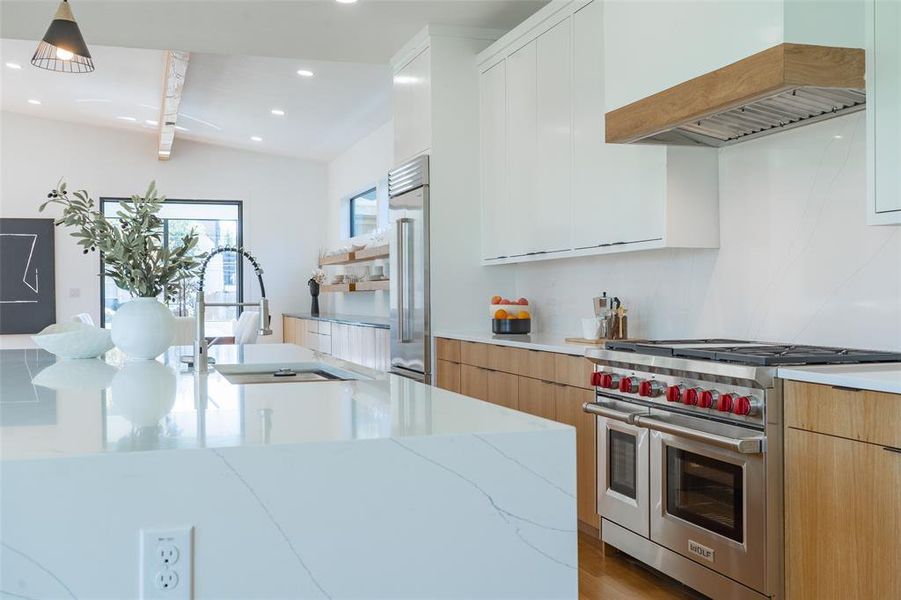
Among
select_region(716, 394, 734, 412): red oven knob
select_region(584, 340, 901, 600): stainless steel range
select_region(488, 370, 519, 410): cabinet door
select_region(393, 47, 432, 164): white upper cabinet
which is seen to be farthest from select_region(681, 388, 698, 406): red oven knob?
select_region(393, 47, 432, 164): white upper cabinet

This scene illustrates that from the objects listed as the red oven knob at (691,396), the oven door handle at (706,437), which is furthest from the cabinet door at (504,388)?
the red oven knob at (691,396)

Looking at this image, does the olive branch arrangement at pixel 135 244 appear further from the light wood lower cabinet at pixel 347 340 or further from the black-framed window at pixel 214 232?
the black-framed window at pixel 214 232

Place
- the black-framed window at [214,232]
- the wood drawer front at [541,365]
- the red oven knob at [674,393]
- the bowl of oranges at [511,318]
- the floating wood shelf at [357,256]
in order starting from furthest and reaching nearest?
1. the black-framed window at [214,232]
2. the floating wood shelf at [357,256]
3. the bowl of oranges at [511,318]
4. the wood drawer front at [541,365]
5. the red oven knob at [674,393]

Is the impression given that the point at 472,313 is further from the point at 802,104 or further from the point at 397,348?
the point at 802,104

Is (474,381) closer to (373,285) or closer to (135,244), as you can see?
(135,244)

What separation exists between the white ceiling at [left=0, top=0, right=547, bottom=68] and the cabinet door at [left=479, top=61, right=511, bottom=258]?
38cm

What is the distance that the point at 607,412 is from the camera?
3244 millimetres

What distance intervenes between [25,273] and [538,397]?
8.28m

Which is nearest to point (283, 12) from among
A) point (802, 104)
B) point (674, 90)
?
point (674, 90)

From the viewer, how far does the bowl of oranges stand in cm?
470

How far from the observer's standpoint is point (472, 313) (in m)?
5.15

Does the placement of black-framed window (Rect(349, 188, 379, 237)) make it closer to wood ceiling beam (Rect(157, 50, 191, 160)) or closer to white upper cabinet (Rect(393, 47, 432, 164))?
wood ceiling beam (Rect(157, 50, 191, 160))

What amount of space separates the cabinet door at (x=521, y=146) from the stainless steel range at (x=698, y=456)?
1.44m

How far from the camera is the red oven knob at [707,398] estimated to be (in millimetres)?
2736
